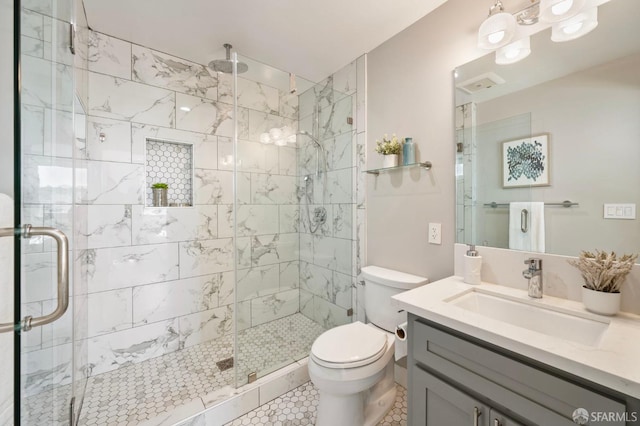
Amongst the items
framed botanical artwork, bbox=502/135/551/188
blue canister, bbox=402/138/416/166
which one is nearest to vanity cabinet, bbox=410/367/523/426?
framed botanical artwork, bbox=502/135/551/188

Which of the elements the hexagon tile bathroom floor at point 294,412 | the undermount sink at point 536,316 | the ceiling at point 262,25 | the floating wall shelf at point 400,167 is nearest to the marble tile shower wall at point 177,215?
the ceiling at point 262,25

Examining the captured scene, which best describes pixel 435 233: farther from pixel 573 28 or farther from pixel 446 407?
pixel 573 28

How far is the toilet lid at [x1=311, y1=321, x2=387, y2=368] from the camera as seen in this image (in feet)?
4.29

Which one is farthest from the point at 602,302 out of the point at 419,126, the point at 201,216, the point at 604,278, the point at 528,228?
the point at 201,216

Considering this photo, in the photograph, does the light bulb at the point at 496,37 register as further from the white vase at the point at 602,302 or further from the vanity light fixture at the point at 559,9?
the white vase at the point at 602,302

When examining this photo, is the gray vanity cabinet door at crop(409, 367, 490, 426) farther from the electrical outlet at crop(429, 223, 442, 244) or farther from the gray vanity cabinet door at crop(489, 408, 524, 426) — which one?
the electrical outlet at crop(429, 223, 442, 244)

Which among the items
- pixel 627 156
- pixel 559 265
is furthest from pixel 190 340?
pixel 627 156

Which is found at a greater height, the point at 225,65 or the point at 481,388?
the point at 225,65

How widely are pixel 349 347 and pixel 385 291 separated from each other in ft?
1.49

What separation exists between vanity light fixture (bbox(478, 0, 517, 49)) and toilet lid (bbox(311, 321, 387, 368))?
1.65 metres

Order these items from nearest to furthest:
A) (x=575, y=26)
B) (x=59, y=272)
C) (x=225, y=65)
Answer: (x=59, y=272), (x=575, y=26), (x=225, y=65)

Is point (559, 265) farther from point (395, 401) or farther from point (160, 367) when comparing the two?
point (160, 367)

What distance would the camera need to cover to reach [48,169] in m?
1.05

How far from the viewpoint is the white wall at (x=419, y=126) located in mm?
1544
